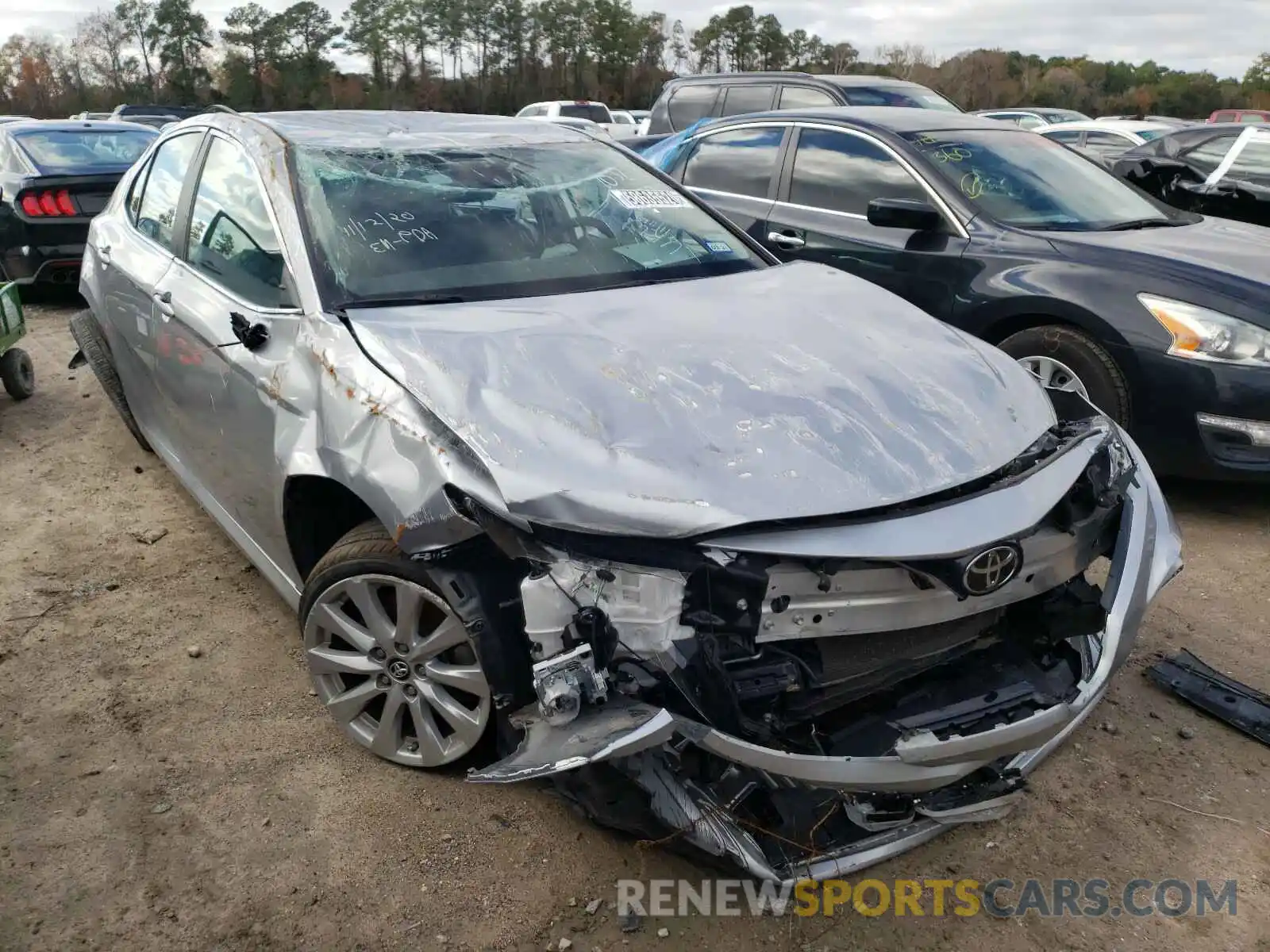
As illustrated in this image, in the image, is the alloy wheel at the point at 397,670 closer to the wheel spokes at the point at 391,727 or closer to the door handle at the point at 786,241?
the wheel spokes at the point at 391,727

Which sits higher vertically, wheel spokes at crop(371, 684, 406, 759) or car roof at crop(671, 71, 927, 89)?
car roof at crop(671, 71, 927, 89)

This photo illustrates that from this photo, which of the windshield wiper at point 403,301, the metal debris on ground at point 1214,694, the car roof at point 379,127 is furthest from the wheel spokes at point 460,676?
the metal debris on ground at point 1214,694

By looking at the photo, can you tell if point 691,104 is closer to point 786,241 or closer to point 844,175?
point 844,175

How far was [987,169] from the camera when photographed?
5.17 m

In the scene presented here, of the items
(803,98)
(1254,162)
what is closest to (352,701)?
(1254,162)

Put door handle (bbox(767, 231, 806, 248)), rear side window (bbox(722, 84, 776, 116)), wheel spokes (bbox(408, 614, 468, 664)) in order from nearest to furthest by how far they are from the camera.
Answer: wheel spokes (bbox(408, 614, 468, 664)), door handle (bbox(767, 231, 806, 248)), rear side window (bbox(722, 84, 776, 116))

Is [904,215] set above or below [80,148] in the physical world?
above

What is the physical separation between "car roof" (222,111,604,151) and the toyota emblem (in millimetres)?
2340

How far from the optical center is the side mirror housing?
Result: 4.82 meters

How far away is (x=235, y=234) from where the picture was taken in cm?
318

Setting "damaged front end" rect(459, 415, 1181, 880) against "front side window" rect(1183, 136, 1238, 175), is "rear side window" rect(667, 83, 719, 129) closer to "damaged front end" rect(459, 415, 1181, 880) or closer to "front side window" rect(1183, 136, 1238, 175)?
"front side window" rect(1183, 136, 1238, 175)

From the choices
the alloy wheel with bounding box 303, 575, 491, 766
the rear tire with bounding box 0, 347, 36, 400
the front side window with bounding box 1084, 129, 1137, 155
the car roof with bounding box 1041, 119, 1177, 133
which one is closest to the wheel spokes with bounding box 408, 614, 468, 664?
the alloy wheel with bounding box 303, 575, 491, 766

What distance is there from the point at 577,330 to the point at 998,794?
61.7 inches

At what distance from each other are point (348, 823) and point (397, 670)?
16.1 inches
